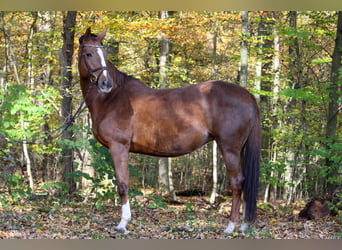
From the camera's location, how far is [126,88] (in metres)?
5.63

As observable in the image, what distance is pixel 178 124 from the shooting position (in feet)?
17.6

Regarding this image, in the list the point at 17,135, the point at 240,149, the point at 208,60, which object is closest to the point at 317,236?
the point at 240,149

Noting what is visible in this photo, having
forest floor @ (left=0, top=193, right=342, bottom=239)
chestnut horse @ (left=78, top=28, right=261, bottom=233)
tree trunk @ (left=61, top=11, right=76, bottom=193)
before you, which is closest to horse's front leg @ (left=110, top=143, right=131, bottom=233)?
chestnut horse @ (left=78, top=28, right=261, bottom=233)

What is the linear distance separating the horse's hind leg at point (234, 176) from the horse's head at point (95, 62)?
6.19 ft

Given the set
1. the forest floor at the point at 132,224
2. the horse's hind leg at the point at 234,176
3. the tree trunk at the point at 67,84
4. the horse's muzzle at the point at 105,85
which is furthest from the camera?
the tree trunk at the point at 67,84

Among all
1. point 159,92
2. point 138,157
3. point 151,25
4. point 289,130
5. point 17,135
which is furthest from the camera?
point 138,157

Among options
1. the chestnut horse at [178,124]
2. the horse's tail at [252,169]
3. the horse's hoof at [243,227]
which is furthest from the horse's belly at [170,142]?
the horse's hoof at [243,227]

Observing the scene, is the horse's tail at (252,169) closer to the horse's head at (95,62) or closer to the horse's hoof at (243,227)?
the horse's hoof at (243,227)

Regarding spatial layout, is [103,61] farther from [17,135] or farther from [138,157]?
[138,157]

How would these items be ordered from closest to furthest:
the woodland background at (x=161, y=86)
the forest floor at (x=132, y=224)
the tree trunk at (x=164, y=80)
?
the forest floor at (x=132, y=224) → the woodland background at (x=161, y=86) → the tree trunk at (x=164, y=80)

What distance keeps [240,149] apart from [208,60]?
29.8 ft

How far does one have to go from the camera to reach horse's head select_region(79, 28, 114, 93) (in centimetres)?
503

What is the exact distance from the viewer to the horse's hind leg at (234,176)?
525 centimetres

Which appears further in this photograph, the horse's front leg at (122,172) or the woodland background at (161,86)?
the woodland background at (161,86)
